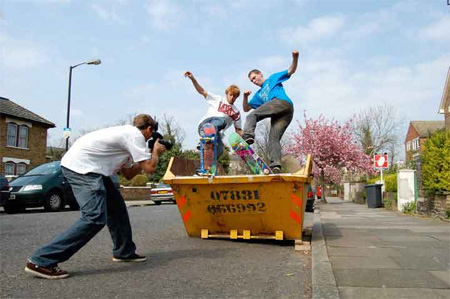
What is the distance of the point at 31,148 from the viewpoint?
29875mm

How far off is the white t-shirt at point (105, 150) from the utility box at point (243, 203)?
137 cm

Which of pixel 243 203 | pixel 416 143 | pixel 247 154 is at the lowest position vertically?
pixel 243 203

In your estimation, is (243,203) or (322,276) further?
(243,203)

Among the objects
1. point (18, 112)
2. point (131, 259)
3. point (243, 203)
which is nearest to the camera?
point (131, 259)

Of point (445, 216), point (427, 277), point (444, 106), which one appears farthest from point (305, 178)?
point (444, 106)

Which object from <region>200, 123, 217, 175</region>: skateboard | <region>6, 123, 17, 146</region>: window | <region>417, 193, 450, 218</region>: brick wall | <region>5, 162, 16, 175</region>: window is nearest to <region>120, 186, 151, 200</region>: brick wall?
<region>5, 162, 16, 175</region>: window

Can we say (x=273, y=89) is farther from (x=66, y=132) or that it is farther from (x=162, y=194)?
(x=162, y=194)

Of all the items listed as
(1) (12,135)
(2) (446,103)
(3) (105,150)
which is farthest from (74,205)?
(2) (446,103)

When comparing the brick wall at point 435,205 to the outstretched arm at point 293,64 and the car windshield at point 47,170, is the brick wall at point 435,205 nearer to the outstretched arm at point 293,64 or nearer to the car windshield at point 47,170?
the outstretched arm at point 293,64

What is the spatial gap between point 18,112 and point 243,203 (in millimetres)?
28557

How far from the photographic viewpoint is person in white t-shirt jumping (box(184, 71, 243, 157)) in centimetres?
550

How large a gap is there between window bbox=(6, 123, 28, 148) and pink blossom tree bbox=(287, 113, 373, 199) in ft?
64.0

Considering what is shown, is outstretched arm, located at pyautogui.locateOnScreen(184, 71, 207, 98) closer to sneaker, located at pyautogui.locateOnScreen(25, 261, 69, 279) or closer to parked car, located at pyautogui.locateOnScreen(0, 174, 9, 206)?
sneaker, located at pyautogui.locateOnScreen(25, 261, 69, 279)

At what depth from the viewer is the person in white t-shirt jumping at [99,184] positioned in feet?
11.6
